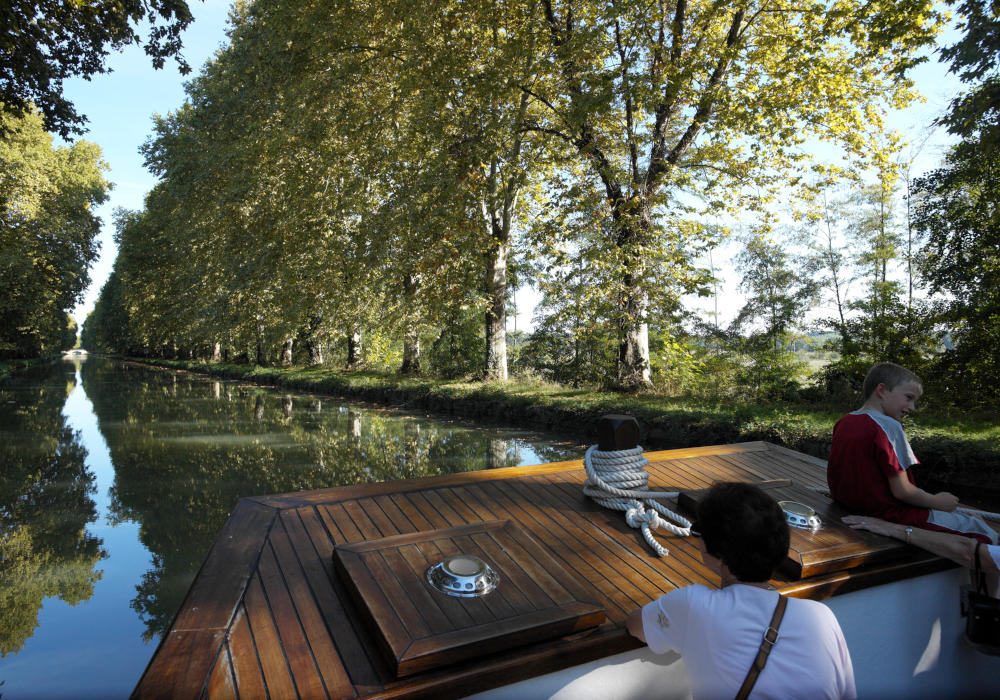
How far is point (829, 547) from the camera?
2.88m

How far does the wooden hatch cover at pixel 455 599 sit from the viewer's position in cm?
195

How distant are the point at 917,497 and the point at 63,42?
1261 centimetres

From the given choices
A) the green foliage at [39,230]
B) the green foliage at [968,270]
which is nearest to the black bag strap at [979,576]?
the green foliage at [968,270]

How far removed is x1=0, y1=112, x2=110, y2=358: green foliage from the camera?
83.7 feet

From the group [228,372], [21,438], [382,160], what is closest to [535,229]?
[382,160]

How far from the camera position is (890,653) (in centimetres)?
293

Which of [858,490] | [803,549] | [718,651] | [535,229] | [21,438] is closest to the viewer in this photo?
[718,651]

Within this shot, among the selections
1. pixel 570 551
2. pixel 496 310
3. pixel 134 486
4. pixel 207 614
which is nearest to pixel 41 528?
pixel 134 486

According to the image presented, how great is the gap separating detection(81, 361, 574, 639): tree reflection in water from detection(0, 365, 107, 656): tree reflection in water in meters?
0.42

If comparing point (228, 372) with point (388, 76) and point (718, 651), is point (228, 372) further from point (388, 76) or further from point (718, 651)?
point (718, 651)

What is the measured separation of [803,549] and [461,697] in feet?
5.89

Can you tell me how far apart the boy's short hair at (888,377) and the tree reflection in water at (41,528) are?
17.2ft

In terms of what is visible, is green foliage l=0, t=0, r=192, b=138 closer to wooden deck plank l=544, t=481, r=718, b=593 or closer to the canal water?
the canal water

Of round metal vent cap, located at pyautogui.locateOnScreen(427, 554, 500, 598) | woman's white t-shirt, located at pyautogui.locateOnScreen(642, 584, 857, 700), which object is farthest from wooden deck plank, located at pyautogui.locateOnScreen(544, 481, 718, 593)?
woman's white t-shirt, located at pyautogui.locateOnScreen(642, 584, 857, 700)
